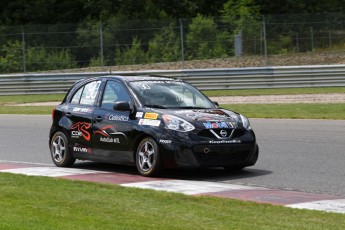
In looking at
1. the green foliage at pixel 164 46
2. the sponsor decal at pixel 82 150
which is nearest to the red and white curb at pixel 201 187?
the sponsor decal at pixel 82 150

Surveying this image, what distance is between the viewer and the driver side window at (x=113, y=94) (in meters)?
12.7

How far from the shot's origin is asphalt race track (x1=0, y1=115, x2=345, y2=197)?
11.2 m

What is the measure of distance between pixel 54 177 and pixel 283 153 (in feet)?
14.0

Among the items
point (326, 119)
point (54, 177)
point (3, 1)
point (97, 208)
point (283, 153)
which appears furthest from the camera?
point (3, 1)

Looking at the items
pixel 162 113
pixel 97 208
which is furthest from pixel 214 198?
pixel 162 113

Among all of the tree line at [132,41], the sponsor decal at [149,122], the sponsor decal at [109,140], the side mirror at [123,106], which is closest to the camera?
the sponsor decal at [149,122]

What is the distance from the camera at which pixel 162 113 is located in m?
11.9

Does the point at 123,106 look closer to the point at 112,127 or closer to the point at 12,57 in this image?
the point at 112,127

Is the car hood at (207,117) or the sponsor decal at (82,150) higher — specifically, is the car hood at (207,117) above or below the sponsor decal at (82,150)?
above

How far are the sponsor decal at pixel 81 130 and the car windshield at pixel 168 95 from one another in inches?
39.3

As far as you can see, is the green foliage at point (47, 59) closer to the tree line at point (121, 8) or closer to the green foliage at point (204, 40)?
the green foliage at point (204, 40)

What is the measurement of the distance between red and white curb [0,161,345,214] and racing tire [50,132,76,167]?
20 centimetres

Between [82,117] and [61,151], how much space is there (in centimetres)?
80

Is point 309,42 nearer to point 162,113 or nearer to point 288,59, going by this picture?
point 288,59
